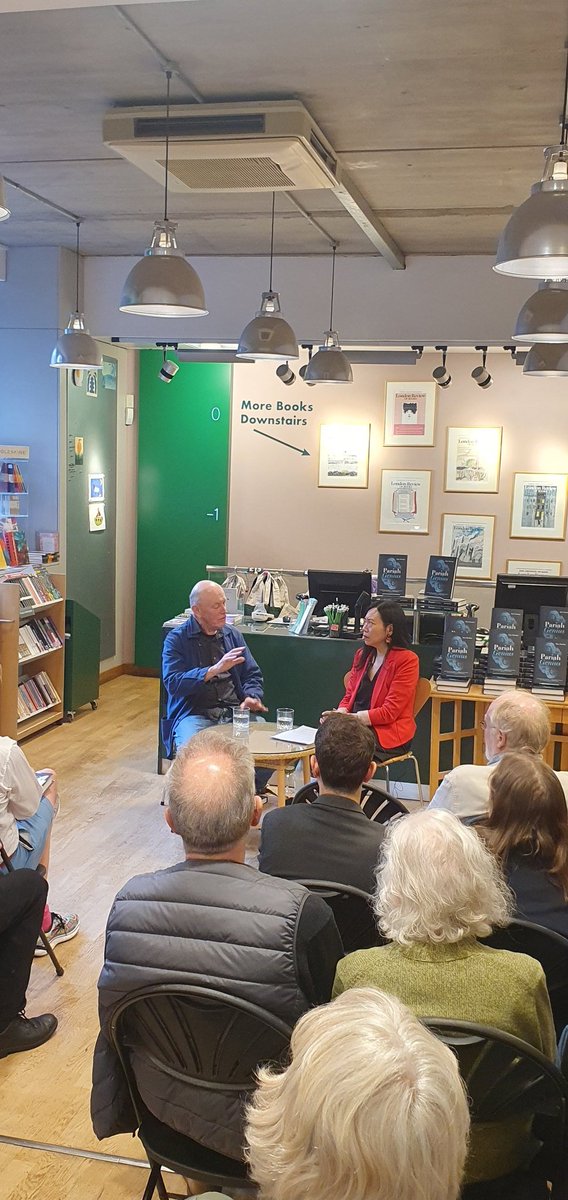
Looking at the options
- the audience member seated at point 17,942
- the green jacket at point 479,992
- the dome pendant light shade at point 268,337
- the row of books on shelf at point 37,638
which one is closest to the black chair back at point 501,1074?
the green jacket at point 479,992

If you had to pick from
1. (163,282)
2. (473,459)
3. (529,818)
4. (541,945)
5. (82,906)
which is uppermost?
(163,282)

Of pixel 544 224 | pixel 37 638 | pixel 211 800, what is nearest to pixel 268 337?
pixel 544 224

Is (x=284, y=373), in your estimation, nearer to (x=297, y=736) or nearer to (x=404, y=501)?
(x=404, y=501)

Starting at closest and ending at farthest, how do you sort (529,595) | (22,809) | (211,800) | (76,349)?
(211,800), (22,809), (529,595), (76,349)

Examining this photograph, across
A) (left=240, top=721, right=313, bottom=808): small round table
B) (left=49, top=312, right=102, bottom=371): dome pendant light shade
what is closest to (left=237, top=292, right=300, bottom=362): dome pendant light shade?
(left=49, top=312, right=102, bottom=371): dome pendant light shade

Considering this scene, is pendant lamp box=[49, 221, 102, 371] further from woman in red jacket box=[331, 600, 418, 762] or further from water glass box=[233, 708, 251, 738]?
water glass box=[233, 708, 251, 738]

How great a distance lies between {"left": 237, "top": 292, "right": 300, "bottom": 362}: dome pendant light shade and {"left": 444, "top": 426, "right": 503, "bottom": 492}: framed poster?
402 centimetres

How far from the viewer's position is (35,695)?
786 cm

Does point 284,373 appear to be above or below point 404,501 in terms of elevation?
above

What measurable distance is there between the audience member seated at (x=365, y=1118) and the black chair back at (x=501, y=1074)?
64 centimetres

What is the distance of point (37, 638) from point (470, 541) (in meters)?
4.22

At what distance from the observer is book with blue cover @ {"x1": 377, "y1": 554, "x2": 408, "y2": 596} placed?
7105mm

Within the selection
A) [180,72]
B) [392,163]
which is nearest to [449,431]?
[392,163]

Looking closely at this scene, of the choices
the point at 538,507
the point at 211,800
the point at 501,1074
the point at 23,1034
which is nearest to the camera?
the point at 501,1074
